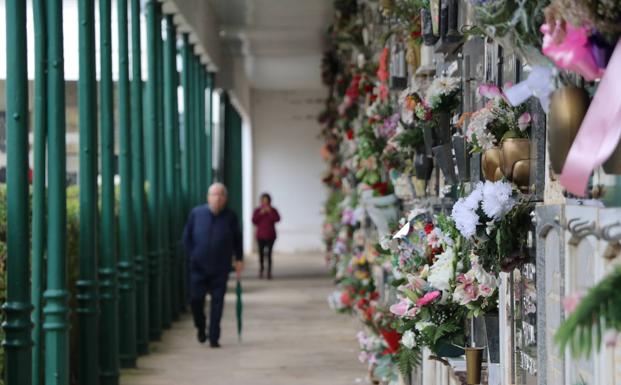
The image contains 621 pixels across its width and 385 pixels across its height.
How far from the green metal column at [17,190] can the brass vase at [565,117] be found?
3.98m

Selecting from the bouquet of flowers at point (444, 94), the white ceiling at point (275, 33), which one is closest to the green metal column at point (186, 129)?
A: the white ceiling at point (275, 33)

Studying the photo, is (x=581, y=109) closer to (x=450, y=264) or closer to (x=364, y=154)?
(x=450, y=264)

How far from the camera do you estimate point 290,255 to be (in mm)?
29891

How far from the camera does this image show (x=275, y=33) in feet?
62.2

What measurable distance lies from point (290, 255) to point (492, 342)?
2503cm

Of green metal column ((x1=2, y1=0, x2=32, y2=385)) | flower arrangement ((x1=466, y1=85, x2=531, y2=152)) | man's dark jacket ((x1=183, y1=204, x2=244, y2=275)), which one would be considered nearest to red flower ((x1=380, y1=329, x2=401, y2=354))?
green metal column ((x1=2, y1=0, x2=32, y2=385))

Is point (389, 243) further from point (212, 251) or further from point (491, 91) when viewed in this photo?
point (212, 251)

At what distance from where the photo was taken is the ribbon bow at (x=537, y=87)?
3.34 metres

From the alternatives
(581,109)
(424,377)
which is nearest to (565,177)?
(581,109)

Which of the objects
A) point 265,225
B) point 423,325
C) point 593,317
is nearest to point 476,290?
point 423,325

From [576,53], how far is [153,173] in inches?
378

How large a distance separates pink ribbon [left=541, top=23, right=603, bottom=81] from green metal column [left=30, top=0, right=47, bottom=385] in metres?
4.76

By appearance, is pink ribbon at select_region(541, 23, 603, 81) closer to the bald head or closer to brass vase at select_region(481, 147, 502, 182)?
brass vase at select_region(481, 147, 502, 182)

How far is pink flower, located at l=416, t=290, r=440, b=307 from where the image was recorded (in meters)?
5.38
